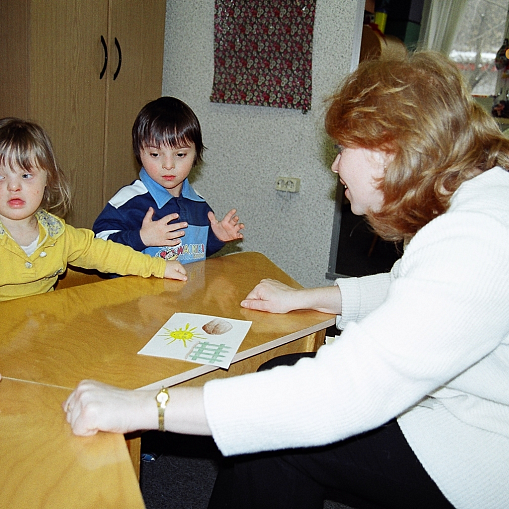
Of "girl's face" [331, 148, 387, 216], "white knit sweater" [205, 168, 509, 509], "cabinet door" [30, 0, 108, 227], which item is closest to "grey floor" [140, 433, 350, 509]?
"white knit sweater" [205, 168, 509, 509]

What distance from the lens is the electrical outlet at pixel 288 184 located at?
10.7ft

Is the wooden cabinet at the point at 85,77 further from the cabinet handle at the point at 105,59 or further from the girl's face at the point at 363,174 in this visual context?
the girl's face at the point at 363,174

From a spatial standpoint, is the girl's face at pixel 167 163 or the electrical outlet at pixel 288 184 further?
the electrical outlet at pixel 288 184

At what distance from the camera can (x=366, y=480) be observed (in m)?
1.07

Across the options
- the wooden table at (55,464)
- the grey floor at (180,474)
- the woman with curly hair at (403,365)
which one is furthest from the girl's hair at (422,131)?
the grey floor at (180,474)

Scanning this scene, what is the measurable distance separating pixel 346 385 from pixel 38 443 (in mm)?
474

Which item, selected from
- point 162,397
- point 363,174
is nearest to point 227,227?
point 363,174

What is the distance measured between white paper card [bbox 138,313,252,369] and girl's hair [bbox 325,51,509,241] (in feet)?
1.51

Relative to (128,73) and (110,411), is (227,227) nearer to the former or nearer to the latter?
(110,411)

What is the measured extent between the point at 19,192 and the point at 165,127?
64 centimetres

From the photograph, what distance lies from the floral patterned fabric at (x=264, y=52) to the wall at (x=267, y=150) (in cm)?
6

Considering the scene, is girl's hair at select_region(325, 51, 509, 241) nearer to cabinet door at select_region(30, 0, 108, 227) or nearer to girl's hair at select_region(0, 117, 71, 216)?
girl's hair at select_region(0, 117, 71, 216)

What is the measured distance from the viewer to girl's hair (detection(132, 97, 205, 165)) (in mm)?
1984

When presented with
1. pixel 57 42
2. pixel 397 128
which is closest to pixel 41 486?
pixel 397 128
